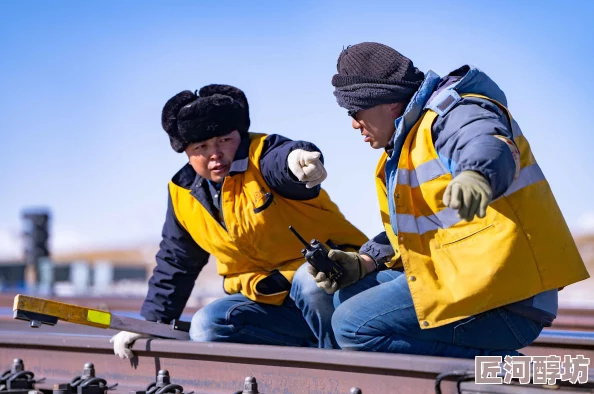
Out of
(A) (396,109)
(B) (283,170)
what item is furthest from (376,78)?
(B) (283,170)

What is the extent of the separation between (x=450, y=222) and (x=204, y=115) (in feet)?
5.58

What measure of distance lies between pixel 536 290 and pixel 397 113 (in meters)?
0.91

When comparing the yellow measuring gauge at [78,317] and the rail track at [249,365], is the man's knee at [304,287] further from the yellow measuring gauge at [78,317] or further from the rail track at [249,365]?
the yellow measuring gauge at [78,317]

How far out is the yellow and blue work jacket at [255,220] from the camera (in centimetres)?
433

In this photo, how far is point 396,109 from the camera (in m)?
3.54

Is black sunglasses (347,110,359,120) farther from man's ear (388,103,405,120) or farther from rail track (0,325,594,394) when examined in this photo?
rail track (0,325,594,394)

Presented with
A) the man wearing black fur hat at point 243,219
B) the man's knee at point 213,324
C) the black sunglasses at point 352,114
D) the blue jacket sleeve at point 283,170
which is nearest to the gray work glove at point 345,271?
the man wearing black fur hat at point 243,219

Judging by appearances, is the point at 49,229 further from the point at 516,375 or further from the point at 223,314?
the point at 516,375

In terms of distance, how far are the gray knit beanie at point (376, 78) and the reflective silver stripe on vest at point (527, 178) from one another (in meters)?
0.57

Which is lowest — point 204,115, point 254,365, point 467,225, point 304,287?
point 254,365

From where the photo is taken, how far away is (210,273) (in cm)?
4872

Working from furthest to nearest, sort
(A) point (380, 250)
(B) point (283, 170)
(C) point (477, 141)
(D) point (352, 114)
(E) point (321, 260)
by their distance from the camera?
(B) point (283, 170)
(A) point (380, 250)
(E) point (321, 260)
(D) point (352, 114)
(C) point (477, 141)

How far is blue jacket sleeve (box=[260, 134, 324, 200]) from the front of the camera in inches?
163

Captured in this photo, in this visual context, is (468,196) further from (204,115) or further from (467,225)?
(204,115)
